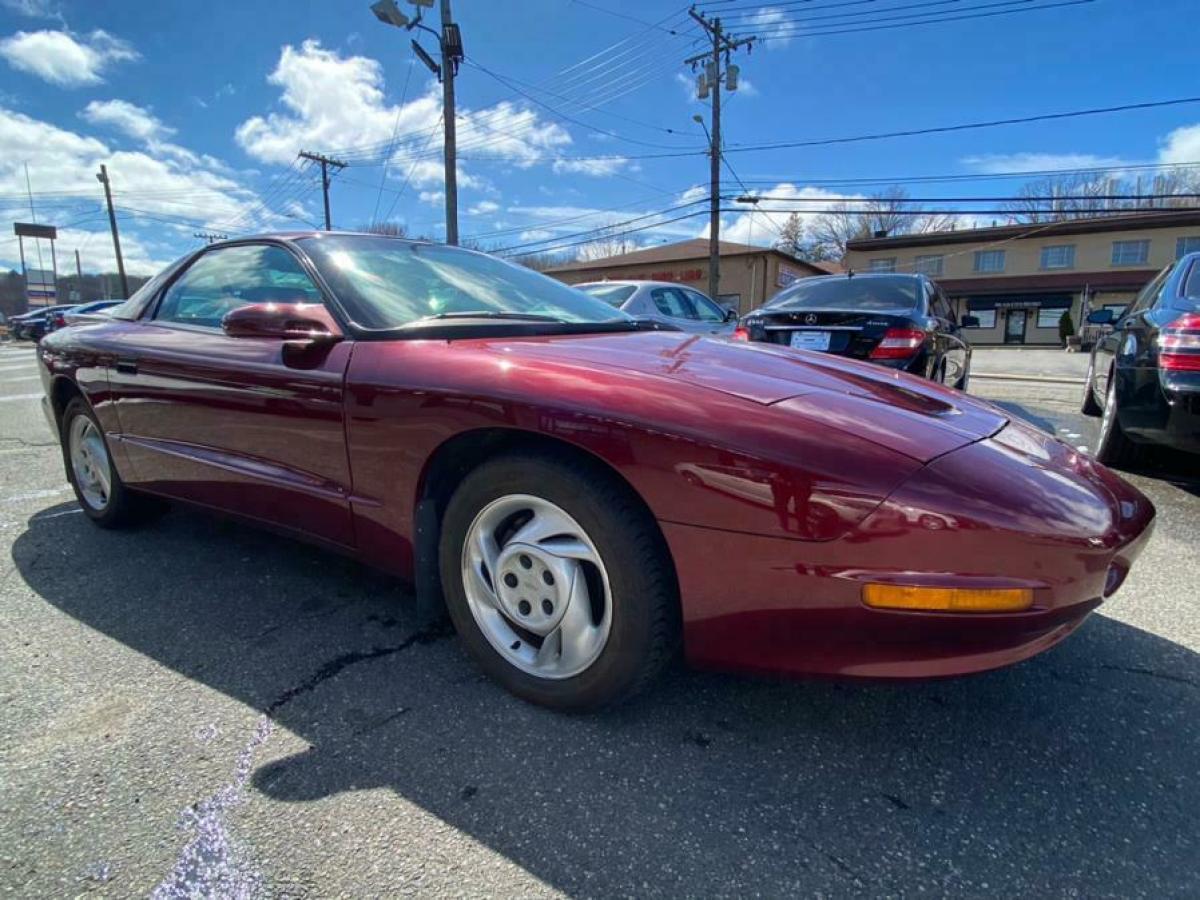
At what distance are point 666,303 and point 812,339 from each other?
2.80 m

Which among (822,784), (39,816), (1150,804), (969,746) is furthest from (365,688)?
(1150,804)

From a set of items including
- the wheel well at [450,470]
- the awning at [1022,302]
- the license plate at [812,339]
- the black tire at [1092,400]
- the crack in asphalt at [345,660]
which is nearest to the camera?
the wheel well at [450,470]

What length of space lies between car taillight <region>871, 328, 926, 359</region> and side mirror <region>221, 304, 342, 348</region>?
394 cm

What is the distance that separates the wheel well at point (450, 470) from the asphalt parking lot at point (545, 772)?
286 mm

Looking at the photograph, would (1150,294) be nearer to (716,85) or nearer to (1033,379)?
(1033,379)

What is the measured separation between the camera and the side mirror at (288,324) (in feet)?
6.73

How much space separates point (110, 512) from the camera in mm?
3148

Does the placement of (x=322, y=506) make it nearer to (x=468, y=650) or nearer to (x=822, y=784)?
(x=468, y=650)

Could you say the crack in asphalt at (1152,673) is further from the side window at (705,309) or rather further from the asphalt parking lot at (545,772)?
the side window at (705,309)

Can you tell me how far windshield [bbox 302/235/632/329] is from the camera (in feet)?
7.24

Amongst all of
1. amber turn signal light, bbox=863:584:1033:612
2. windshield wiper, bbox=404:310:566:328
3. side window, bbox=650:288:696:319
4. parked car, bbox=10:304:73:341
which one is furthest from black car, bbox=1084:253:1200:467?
parked car, bbox=10:304:73:341

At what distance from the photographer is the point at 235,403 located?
7.63 ft

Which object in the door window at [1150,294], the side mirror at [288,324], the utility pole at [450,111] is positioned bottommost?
the side mirror at [288,324]

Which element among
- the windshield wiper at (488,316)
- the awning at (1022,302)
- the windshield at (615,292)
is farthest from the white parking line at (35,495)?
the awning at (1022,302)
